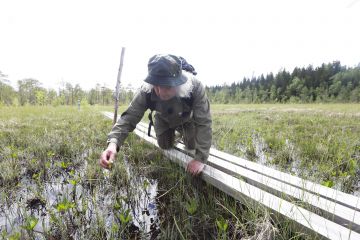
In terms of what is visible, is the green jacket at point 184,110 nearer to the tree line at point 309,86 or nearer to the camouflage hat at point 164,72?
the camouflage hat at point 164,72

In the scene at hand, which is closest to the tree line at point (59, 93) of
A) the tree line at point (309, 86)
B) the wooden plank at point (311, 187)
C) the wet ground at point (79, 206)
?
the tree line at point (309, 86)

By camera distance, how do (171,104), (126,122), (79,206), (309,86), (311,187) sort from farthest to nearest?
(309,86)
(171,104)
(126,122)
(79,206)
(311,187)

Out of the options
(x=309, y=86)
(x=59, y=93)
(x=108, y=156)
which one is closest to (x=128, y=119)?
(x=108, y=156)

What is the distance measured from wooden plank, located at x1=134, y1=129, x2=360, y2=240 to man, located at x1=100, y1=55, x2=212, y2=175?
32cm

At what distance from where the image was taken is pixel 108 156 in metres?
1.99

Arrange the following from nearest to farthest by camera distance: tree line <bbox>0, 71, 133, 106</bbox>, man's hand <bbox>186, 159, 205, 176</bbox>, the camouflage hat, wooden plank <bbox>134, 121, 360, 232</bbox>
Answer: wooden plank <bbox>134, 121, 360, 232</bbox>, the camouflage hat, man's hand <bbox>186, 159, 205, 176</bbox>, tree line <bbox>0, 71, 133, 106</bbox>

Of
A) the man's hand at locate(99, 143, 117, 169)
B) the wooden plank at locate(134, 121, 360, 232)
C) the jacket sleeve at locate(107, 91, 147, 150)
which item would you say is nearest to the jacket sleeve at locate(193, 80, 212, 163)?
the wooden plank at locate(134, 121, 360, 232)

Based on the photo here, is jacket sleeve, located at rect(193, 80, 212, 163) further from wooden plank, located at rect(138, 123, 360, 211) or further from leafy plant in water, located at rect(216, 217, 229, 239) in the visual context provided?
leafy plant in water, located at rect(216, 217, 229, 239)

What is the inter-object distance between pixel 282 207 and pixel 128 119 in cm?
186

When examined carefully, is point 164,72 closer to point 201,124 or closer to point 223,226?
point 201,124

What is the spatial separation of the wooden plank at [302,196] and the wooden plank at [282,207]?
91 mm

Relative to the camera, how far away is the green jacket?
2.23 metres

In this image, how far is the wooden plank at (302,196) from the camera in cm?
126

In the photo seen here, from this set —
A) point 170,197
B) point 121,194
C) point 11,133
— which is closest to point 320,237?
point 170,197
